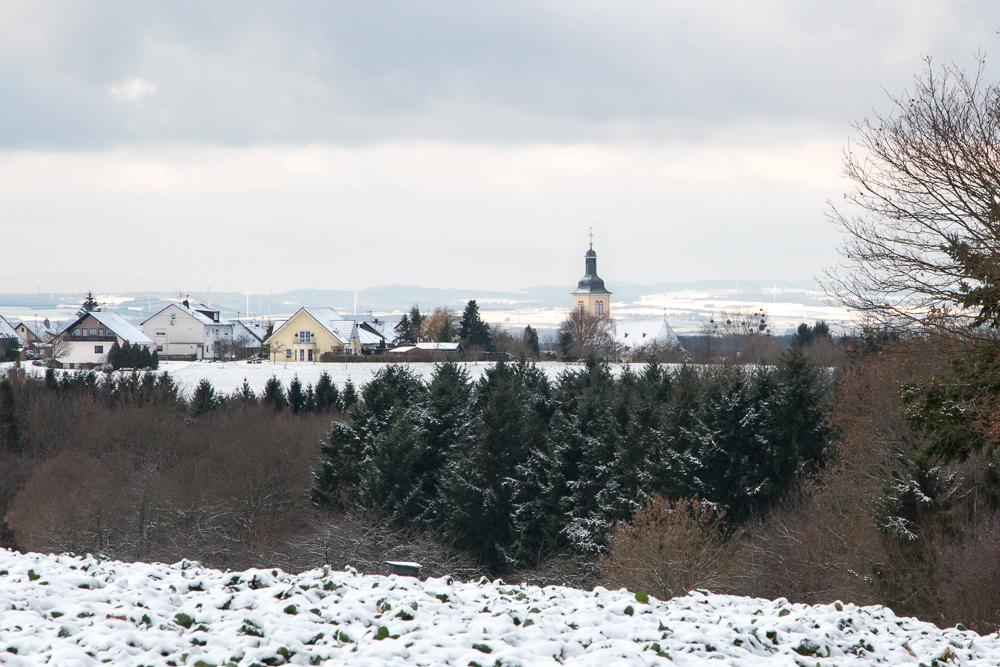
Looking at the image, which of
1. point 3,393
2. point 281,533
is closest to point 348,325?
point 3,393

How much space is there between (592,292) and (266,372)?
101230mm

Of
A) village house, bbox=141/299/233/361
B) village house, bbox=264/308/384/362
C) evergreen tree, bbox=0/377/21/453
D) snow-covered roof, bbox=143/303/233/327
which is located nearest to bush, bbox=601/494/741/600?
evergreen tree, bbox=0/377/21/453

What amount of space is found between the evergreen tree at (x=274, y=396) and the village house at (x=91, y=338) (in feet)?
97.9

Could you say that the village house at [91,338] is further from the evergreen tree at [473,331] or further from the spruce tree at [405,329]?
the spruce tree at [405,329]

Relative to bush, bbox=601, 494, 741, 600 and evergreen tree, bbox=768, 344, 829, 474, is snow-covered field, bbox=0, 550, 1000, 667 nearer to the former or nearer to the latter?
bush, bbox=601, 494, 741, 600

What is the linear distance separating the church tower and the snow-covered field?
151992 mm

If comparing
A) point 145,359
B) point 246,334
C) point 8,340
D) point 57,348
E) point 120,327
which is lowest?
point 145,359

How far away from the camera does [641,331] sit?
132750mm

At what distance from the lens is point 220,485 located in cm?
4041

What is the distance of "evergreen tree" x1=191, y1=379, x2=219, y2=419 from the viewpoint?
56.8 meters

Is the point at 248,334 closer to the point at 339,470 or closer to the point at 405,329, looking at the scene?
the point at 405,329

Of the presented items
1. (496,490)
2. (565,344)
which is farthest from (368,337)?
(496,490)

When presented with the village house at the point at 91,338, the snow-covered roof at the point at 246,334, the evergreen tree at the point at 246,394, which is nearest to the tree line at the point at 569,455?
the evergreen tree at the point at 246,394

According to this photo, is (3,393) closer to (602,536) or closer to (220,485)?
(220,485)
